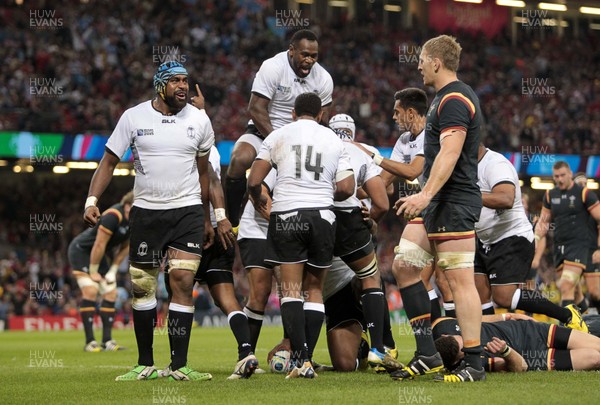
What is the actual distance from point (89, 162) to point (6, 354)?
1480 cm

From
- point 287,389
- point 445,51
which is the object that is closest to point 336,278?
point 287,389

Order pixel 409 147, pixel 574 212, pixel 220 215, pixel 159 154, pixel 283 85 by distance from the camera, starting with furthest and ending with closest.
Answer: pixel 574 212, pixel 283 85, pixel 409 147, pixel 220 215, pixel 159 154

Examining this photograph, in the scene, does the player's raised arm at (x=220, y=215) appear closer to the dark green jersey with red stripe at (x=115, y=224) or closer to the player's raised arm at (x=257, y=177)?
the player's raised arm at (x=257, y=177)

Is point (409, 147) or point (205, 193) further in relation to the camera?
point (409, 147)

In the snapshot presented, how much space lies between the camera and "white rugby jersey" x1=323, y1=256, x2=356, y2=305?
31.9 ft

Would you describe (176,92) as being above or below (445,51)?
below

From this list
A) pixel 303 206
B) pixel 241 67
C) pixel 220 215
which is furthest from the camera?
pixel 241 67

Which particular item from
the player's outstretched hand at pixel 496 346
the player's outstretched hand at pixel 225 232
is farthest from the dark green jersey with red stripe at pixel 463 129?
the player's outstretched hand at pixel 225 232

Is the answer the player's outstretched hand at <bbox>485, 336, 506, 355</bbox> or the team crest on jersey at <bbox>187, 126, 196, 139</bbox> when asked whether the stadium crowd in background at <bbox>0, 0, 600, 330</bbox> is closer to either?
the team crest on jersey at <bbox>187, 126, 196, 139</bbox>

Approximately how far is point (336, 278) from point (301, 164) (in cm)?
189

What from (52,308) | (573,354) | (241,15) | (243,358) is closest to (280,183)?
(243,358)

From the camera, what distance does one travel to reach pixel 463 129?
7.27 meters

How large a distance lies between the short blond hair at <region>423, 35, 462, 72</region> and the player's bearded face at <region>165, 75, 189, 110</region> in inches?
86.6

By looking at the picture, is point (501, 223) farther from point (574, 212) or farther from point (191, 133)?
point (574, 212)
